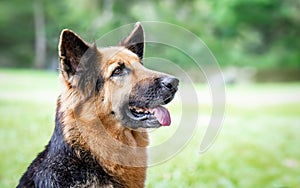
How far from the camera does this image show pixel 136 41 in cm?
232

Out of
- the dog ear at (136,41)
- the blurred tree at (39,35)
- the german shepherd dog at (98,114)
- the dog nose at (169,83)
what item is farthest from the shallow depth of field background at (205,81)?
the dog nose at (169,83)

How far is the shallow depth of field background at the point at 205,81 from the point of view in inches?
116

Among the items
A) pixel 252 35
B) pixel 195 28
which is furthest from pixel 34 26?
pixel 252 35

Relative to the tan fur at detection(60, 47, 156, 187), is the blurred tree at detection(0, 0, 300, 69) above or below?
above

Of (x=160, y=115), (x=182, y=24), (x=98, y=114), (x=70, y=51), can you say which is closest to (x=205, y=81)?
(x=182, y=24)

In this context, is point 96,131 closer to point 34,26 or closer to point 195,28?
point 34,26

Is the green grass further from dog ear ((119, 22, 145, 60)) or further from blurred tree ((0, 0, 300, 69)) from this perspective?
dog ear ((119, 22, 145, 60))

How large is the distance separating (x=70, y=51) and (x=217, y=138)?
1.70 m

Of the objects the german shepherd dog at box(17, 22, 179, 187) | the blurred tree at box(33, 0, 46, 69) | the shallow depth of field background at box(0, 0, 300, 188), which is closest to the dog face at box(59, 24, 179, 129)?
the german shepherd dog at box(17, 22, 179, 187)

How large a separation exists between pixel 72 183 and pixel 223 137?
5.58 ft

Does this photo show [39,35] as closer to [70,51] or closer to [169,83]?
[70,51]

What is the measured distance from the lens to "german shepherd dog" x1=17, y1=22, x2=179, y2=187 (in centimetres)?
209

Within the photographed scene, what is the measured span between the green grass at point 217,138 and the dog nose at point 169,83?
674mm

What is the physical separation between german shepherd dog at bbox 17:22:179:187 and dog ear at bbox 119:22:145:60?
72 mm
